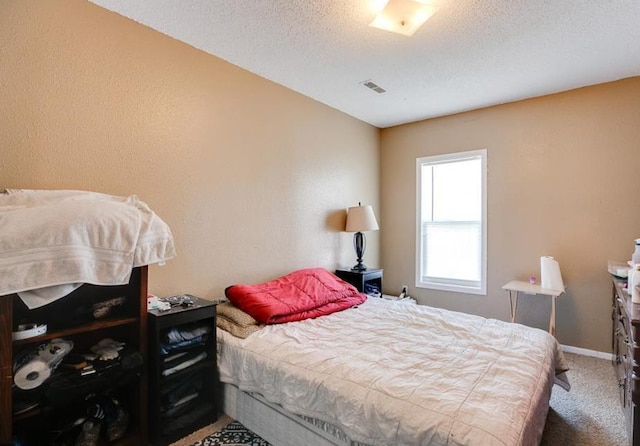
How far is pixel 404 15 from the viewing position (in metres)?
2.02

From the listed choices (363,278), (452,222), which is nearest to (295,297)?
(363,278)

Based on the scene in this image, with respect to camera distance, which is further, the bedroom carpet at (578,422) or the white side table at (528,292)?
the white side table at (528,292)

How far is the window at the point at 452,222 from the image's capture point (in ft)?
12.5

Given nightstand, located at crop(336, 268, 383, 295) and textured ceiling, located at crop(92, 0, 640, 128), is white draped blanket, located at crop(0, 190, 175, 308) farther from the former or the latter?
nightstand, located at crop(336, 268, 383, 295)

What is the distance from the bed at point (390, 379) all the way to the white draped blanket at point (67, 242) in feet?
2.81

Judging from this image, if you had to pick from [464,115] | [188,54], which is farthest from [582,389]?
[188,54]

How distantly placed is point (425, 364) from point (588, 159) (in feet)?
9.26

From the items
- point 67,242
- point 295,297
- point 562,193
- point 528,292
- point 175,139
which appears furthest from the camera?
point 562,193

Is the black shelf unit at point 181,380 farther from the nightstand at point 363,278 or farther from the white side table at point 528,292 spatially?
the white side table at point 528,292

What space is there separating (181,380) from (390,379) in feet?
4.22

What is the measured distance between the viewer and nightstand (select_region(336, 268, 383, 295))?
3588 millimetres

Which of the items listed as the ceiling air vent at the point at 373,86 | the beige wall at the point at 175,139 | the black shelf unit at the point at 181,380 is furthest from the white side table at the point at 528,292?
the black shelf unit at the point at 181,380

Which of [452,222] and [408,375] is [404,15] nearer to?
[408,375]

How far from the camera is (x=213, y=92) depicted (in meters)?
2.61
